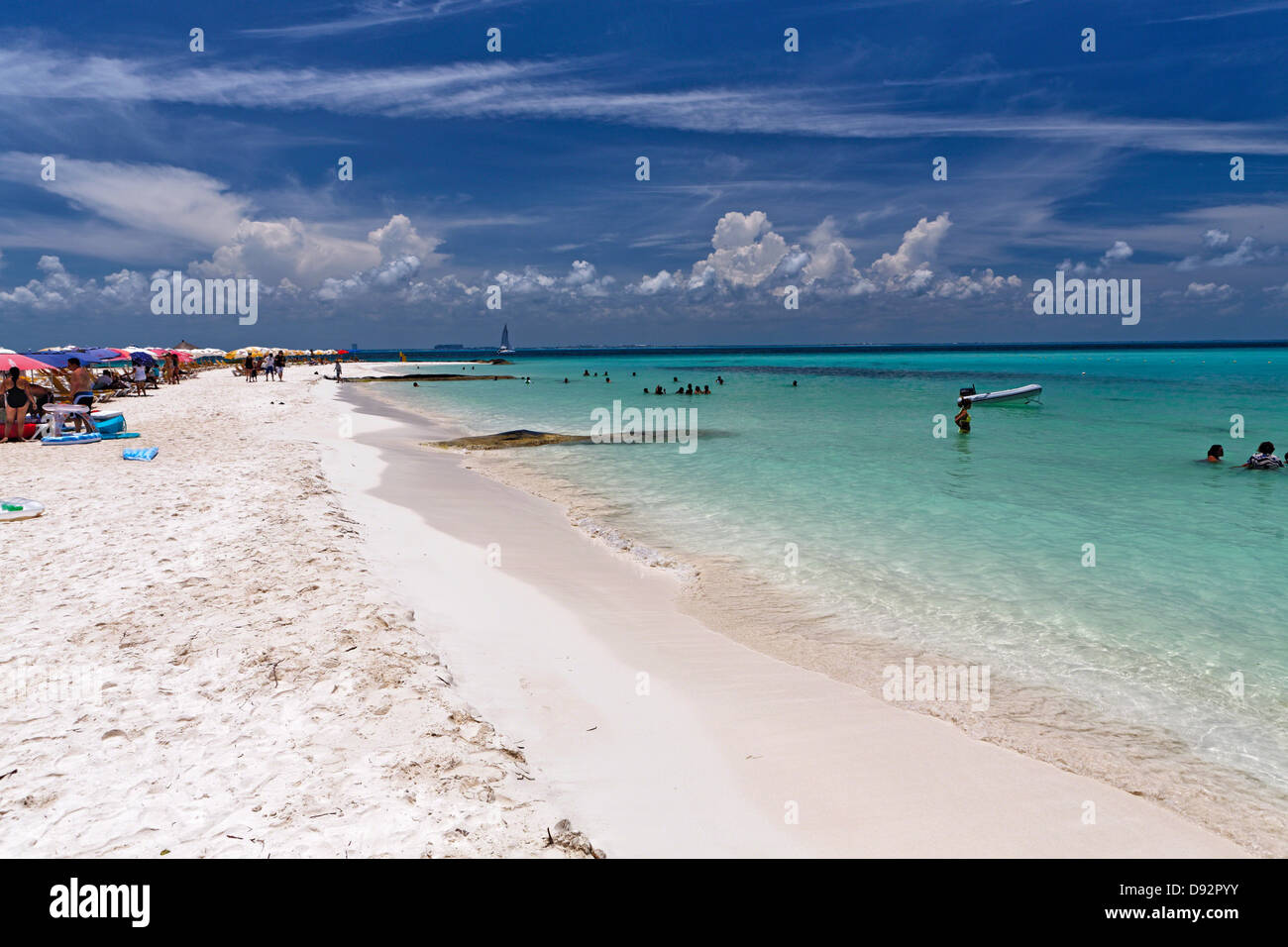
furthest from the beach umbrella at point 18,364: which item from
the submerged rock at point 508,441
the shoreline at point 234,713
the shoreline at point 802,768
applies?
the shoreline at point 802,768

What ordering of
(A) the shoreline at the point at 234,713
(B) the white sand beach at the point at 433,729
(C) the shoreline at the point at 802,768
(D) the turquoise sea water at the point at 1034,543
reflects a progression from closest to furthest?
(A) the shoreline at the point at 234,713 → (B) the white sand beach at the point at 433,729 → (C) the shoreline at the point at 802,768 → (D) the turquoise sea water at the point at 1034,543

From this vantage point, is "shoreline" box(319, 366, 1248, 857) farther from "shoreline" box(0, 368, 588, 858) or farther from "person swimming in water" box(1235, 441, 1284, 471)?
"person swimming in water" box(1235, 441, 1284, 471)

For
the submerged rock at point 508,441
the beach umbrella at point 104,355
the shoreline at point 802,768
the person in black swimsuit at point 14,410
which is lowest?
the shoreline at point 802,768

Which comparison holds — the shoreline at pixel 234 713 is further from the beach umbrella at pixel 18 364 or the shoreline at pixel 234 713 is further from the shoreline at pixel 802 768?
the beach umbrella at pixel 18 364

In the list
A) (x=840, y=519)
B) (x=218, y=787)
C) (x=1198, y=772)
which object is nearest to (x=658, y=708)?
(x=218, y=787)

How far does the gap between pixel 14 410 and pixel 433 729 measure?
23.3 meters

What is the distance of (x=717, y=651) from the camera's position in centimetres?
801

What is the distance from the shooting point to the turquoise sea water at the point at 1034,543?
311 inches

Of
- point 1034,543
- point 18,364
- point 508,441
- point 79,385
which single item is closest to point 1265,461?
point 1034,543

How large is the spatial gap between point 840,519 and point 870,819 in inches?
443

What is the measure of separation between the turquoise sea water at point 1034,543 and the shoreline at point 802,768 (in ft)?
6.50

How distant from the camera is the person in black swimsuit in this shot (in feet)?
66.7

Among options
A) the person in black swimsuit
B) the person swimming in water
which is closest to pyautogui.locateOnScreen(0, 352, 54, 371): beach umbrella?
the person in black swimsuit
